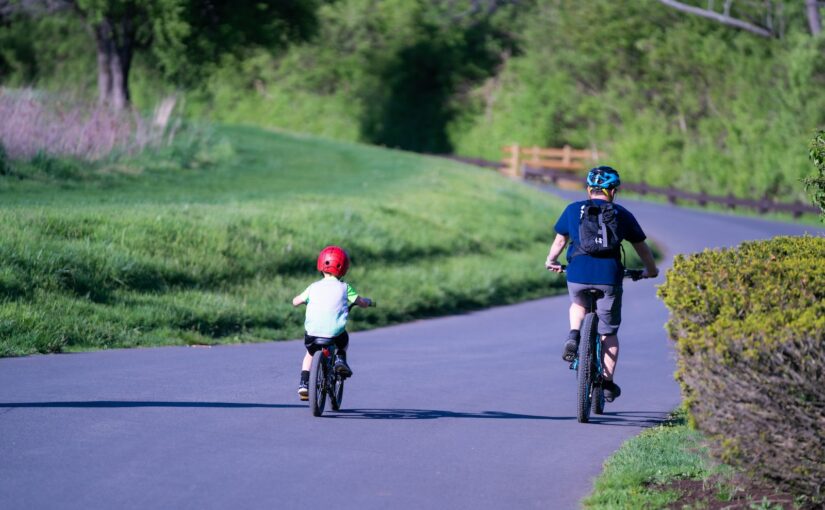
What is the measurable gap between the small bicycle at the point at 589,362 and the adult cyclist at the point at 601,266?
6cm

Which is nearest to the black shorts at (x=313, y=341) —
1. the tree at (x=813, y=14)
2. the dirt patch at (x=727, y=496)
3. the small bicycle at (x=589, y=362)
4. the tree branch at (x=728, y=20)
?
the small bicycle at (x=589, y=362)

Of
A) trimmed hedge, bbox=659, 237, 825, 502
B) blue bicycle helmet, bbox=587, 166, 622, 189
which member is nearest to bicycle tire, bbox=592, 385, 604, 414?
blue bicycle helmet, bbox=587, 166, 622, 189

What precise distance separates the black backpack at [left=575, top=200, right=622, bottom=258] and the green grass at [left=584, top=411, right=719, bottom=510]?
4.54 ft

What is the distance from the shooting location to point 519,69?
196ft

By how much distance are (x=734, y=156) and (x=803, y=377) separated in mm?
40561

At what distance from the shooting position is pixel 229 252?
17688 mm

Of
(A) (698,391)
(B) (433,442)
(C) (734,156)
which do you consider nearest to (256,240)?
(B) (433,442)

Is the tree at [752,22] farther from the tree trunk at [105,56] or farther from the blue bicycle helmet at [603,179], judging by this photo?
the blue bicycle helmet at [603,179]

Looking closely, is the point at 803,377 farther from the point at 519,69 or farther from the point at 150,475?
the point at 519,69

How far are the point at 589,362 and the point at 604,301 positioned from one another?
1.75ft

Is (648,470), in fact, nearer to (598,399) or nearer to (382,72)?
(598,399)

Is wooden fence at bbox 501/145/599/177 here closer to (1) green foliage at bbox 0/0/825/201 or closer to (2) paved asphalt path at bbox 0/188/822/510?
(1) green foliage at bbox 0/0/825/201

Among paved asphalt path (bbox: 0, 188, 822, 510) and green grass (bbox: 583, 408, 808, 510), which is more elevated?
green grass (bbox: 583, 408, 808, 510)

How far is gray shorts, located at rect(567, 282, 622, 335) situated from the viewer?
10141 mm
